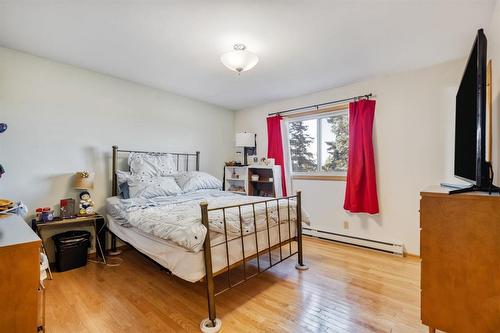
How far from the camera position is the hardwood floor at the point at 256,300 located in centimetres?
172

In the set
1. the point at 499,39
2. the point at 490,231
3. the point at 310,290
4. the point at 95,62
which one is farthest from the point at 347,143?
the point at 95,62

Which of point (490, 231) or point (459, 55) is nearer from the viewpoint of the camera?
point (490, 231)

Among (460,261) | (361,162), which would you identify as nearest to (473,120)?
(460,261)

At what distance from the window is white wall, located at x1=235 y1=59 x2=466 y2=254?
0.35 m

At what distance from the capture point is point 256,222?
86.9 inches

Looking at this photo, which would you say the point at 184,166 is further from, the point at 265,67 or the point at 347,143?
the point at 347,143

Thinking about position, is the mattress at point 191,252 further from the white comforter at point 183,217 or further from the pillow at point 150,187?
the pillow at point 150,187

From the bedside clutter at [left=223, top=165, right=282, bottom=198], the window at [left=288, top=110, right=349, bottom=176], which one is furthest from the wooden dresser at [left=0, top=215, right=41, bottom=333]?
the window at [left=288, top=110, right=349, bottom=176]

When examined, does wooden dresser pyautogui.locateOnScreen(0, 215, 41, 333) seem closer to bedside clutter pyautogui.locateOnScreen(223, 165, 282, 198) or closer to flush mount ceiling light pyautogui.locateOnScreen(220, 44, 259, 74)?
flush mount ceiling light pyautogui.locateOnScreen(220, 44, 259, 74)

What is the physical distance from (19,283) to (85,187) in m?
2.01

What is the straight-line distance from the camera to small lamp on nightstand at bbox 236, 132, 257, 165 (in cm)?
450

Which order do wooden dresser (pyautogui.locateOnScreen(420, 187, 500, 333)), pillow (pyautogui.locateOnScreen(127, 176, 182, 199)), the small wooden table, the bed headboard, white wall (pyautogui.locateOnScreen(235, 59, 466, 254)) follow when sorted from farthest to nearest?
the bed headboard → pillow (pyautogui.locateOnScreen(127, 176, 182, 199)) → white wall (pyautogui.locateOnScreen(235, 59, 466, 254)) → the small wooden table → wooden dresser (pyautogui.locateOnScreen(420, 187, 500, 333))

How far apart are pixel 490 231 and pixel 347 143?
8.51ft

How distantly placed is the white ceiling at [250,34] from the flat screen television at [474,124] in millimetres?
742
